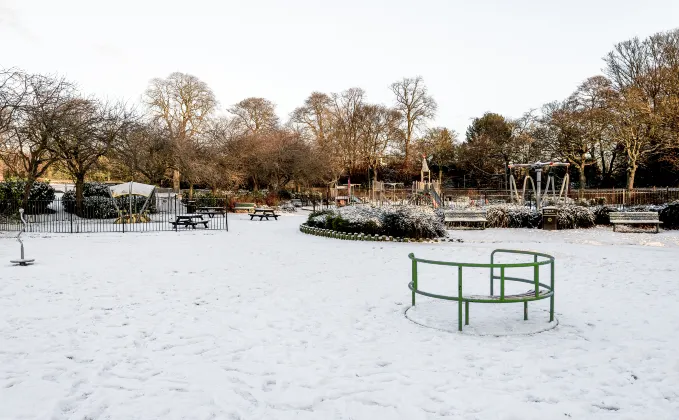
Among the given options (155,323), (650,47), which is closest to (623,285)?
(155,323)

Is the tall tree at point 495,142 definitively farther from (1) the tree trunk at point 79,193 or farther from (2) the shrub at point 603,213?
(1) the tree trunk at point 79,193

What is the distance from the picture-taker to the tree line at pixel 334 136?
821 inches

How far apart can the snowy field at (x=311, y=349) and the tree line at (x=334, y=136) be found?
12.7 metres

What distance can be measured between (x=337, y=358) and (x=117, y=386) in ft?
6.68

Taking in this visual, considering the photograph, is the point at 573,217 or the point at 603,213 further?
the point at 603,213

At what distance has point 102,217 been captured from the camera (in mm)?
24391

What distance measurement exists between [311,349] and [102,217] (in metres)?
23.2

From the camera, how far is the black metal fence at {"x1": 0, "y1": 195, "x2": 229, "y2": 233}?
736 inches

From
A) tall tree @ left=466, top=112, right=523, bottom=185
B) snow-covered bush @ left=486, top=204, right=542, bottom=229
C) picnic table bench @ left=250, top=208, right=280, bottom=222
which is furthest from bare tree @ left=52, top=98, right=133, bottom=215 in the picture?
tall tree @ left=466, top=112, right=523, bottom=185

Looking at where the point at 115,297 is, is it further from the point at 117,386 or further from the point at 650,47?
the point at 650,47

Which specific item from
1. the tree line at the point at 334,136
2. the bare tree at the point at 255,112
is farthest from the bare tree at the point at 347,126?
the bare tree at the point at 255,112

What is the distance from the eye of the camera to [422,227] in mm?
14969

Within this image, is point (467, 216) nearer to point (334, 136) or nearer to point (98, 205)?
point (98, 205)

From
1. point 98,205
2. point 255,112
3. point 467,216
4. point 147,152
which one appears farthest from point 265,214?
point 255,112
